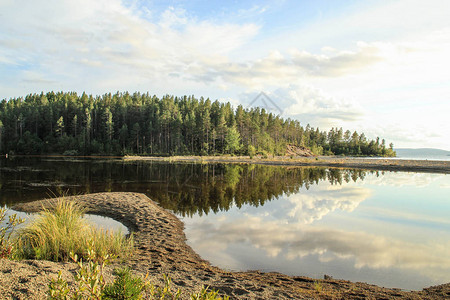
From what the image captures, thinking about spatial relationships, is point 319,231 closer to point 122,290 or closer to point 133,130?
point 122,290

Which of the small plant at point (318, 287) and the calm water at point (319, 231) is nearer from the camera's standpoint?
the small plant at point (318, 287)

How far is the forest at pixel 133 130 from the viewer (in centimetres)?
10294

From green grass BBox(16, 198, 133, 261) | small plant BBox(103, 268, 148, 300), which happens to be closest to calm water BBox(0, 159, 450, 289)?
green grass BBox(16, 198, 133, 261)

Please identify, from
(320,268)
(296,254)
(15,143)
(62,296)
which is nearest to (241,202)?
(296,254)

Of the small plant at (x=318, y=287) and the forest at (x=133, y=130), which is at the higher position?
the forest at (x=133, y=130)

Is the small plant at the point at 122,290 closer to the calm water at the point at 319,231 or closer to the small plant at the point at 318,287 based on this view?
the small plant at the point at 318,287

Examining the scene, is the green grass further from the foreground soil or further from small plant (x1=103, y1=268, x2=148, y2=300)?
small plant (x1=103, y1=268, x2=148, y2=300)

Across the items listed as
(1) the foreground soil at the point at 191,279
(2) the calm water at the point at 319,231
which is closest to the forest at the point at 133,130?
(2) the calm water at the point at 319,231

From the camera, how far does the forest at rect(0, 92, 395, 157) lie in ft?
338

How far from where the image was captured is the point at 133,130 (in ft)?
348

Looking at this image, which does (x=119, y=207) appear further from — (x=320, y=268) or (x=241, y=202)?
(x=320, y=268)

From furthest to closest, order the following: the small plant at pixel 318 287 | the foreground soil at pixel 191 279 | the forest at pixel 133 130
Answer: the forest at pixel 133 130, the small plant at pixel 318 287, the foreground soil at pixel 191 279

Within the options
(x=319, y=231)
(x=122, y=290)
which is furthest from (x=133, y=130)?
(x=122, y=290)

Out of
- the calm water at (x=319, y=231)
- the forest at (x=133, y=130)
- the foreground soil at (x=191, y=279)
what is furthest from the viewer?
the forest at (x=133, y=130)
